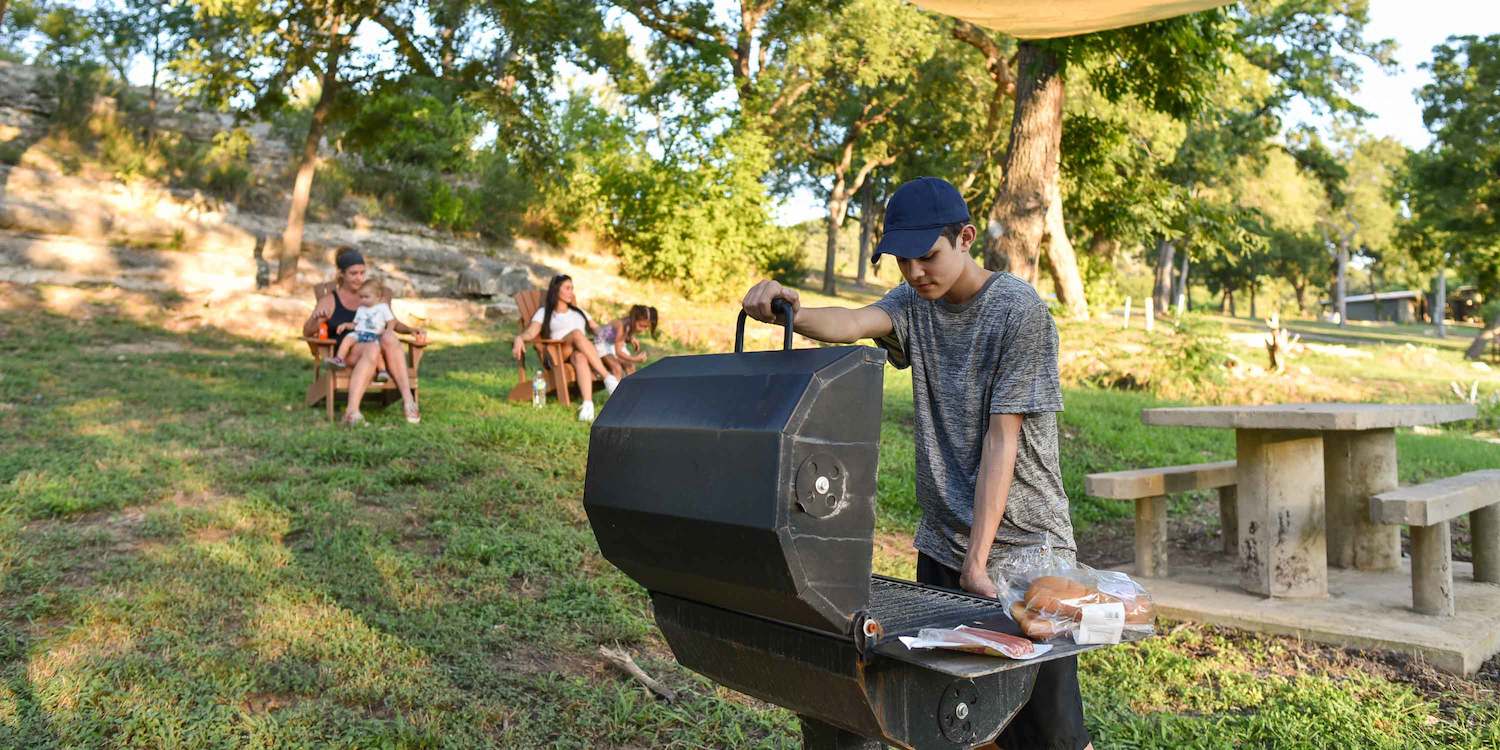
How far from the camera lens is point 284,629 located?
3969 mm

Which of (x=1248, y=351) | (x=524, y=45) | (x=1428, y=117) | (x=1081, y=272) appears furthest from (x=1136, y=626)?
(x=1428, y=117)

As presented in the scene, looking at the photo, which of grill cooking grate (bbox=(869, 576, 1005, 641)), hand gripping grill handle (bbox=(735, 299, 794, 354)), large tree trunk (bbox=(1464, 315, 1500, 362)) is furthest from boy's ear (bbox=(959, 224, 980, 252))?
large tree trunk (bbox=(1464, 315, 1500, 362))

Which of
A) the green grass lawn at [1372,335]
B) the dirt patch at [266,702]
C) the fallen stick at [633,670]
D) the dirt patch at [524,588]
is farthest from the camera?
the green grass lawn at [1372,335]

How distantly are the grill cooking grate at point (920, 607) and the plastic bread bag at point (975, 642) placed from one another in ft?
0.22

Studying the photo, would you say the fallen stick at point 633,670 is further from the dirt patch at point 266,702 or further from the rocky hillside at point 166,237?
the rocky hillside at point 166,237

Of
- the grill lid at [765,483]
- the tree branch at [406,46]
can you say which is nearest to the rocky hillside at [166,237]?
the tree branch at [406,46]

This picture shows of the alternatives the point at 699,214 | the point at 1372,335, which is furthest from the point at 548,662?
the point at 1372,335

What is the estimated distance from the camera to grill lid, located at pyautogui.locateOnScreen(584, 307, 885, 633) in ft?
5.08

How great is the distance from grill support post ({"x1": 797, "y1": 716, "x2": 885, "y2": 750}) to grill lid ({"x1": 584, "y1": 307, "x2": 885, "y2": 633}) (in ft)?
1.26

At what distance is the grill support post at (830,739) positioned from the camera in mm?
1959

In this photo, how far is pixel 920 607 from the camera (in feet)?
6.44

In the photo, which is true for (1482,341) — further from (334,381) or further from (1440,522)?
(334,381)

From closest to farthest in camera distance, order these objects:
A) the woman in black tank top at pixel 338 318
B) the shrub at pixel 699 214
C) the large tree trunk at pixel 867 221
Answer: the woman in black tank top at pixel 338 318 → the shrub at pixel 699 214 → the large tree trunk at pixel 867 221

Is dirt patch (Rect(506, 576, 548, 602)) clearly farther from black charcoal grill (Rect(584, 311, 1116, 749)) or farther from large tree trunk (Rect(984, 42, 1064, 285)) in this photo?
large tree trunk (Rect(984, 42, 1064, 285))
